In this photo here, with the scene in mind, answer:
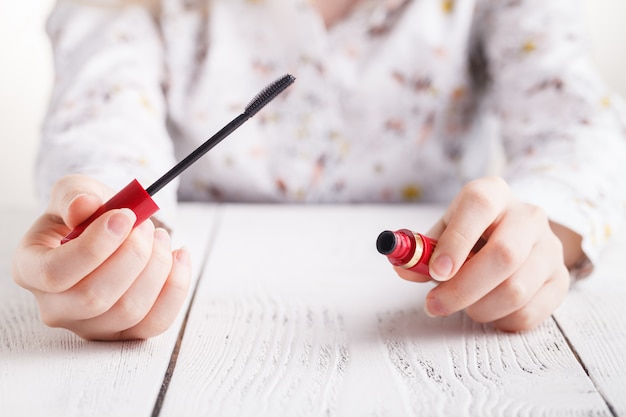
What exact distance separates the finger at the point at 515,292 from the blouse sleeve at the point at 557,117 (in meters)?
0.08

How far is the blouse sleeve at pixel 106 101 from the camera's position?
589mm

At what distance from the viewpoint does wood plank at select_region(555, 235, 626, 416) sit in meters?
0.38

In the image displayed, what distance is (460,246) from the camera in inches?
16.5

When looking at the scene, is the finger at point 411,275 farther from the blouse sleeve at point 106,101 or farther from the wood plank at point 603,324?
the blouse sleeve at point 106,101

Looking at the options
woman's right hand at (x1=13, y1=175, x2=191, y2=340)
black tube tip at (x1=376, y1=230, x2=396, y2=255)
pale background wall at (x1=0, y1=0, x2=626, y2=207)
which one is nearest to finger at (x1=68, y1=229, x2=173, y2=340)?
woman's right hand at (x1=13, y1=175, x2=191, y2=340)

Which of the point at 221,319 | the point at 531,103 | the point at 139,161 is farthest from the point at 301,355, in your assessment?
the point at 531,103

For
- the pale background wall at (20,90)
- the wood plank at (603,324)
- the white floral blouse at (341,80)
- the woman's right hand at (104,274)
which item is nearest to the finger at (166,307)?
the woman's right hand at (104,274)

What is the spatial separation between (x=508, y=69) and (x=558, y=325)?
0.38 metres

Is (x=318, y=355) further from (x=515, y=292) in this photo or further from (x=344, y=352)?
(x=515, y=292)

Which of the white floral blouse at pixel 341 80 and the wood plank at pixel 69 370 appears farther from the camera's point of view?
the white floral blouse at pixel 341 80

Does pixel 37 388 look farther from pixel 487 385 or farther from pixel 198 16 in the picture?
pixel 198 16

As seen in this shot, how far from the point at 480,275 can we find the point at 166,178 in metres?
0.18

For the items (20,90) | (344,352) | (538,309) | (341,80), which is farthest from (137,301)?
(20,90)

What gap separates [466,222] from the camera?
43 centimetres
